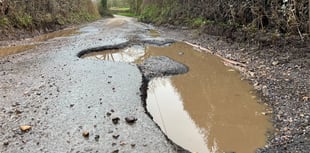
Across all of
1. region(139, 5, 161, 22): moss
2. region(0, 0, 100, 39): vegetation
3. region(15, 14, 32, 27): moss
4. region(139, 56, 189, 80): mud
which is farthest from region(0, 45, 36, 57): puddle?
region(139, 5, 161, 22): moss

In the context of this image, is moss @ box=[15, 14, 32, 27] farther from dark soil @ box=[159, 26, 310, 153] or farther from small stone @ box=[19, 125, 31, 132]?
small stone @ box=[19, 125, 31, 132]

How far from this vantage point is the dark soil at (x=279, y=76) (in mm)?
5184

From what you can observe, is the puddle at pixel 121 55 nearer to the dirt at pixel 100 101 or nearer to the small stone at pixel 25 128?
the dirt at pixel 100 101

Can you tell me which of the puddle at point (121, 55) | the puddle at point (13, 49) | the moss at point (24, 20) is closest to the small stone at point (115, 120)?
the puddle at point (121, 55)

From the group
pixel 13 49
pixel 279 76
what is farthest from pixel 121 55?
pixel 279 76

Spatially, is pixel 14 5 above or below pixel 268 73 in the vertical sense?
above

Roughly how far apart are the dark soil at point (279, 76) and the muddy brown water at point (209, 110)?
0.27 m

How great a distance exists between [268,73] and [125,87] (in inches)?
159

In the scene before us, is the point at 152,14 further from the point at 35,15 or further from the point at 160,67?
the point at 160,67

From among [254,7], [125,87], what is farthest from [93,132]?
[254,7]

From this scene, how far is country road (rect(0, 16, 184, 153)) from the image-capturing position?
485cm

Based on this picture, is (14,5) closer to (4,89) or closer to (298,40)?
(4,89)

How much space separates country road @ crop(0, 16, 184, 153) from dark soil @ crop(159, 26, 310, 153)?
6.51ft

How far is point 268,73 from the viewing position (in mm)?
8820
